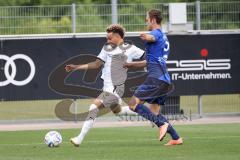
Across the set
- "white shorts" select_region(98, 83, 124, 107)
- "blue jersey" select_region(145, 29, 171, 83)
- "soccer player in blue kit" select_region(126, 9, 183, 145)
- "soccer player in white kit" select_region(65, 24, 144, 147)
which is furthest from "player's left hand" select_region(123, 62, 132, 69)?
"white shorts" select_region(98, 83, 124, 107)

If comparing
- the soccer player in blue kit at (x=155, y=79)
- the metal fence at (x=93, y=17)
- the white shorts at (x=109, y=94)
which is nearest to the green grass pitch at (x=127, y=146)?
the soccer player in blue kit at (x=155, y=79)

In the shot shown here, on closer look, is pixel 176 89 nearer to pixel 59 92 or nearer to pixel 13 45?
pixel 59 92

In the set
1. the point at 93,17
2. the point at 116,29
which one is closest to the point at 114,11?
the point at 93,17

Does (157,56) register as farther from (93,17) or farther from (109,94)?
(93,17)

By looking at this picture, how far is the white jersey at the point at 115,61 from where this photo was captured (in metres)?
14.1

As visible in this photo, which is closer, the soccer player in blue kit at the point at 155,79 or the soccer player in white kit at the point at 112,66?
the soccer player in blue kit at the point at 155,79

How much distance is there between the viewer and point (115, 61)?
1427cm

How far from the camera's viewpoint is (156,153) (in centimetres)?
1227

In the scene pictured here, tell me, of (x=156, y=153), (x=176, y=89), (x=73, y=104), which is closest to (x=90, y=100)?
(x=73, y=104)

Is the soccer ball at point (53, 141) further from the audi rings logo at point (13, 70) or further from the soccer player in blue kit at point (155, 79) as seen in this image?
the audi rings logo at point (13, 70)

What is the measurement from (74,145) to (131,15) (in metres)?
9.93

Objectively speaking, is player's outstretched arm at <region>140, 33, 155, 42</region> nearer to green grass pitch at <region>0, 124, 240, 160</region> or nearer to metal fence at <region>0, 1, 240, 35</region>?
green grass pitch at <region>0, 124, 240, 160</region>

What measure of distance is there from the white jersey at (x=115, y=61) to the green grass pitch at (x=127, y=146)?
3.96 ft

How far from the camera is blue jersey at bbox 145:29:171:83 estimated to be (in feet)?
44.3
